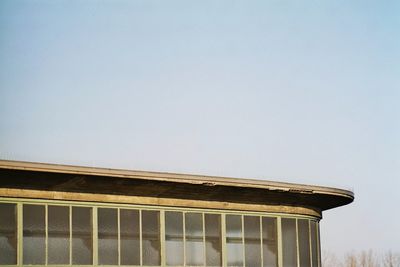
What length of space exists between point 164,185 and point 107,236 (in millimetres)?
2450

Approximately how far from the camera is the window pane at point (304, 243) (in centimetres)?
2950

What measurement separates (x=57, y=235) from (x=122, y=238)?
2221 mm

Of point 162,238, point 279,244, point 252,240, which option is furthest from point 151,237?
point 279,244

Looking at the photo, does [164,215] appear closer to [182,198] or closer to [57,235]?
[182,198]

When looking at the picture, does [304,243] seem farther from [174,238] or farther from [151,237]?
[151,237]

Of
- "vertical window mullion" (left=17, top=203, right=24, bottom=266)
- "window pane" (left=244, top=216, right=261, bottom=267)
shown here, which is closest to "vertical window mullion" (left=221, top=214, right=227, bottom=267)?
"window pane" (left=244, top=216, right=261, bottom=267)

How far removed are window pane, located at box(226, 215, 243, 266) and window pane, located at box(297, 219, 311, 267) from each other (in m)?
2.64

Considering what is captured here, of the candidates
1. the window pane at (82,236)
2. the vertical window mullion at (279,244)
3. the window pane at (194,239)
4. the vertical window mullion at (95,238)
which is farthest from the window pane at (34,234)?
the vertical window mullion at (279,244)

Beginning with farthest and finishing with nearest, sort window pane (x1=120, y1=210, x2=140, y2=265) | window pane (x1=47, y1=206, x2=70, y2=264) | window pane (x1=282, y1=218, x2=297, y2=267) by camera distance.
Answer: window pane (x1=282, y1=218, x2=297, y2=267) → window pane (x1=120, y1=210, x2=140, y2=265) → window pane (x1=47, y1=206, x2=70, y2=264)

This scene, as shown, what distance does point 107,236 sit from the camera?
83.3 feet

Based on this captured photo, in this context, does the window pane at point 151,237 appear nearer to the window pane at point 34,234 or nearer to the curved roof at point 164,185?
the curved roof at point 164,185

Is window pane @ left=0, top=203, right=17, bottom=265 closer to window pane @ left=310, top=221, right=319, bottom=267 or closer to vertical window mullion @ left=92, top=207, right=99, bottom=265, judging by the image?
Result: vertical window mullion @ left=92, top=207, right=99, bottom=265

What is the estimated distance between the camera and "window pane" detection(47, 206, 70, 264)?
2422 centimetres

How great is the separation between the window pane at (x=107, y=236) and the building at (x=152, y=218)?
3 centimetres
